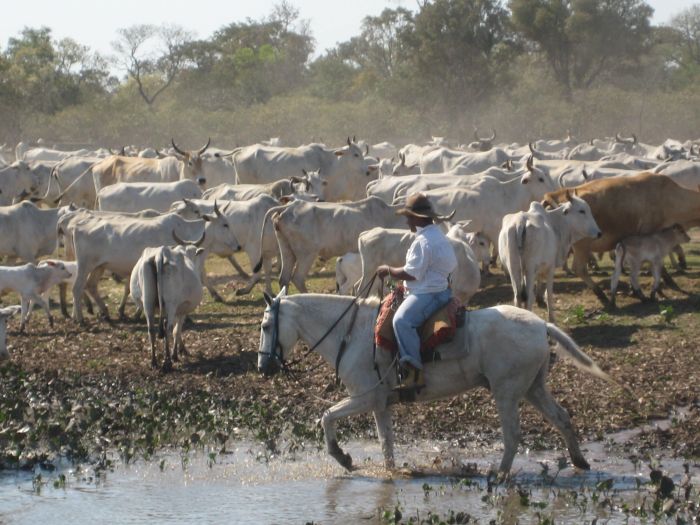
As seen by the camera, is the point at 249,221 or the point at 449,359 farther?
the point at 249,221

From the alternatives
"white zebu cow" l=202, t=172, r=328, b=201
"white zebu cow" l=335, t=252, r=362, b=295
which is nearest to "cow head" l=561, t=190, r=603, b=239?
"white zebu cow" l=335, t=252, r=362, b=295

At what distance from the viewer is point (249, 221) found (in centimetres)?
1872

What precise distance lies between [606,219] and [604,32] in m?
42.1

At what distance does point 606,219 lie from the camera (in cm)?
1684

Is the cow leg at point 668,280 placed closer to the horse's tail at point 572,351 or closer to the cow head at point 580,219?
the cow head at point 580,219

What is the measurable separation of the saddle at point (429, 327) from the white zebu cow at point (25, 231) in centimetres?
1051

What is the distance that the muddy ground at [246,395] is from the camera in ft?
34.7

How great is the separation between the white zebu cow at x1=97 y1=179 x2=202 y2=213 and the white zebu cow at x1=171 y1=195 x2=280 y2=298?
2958 millimetres

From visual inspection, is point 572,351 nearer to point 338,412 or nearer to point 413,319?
point 413,319

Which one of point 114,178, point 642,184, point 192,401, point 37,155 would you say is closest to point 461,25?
point 37,155

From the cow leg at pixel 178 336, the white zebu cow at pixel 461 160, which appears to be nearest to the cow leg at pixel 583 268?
the cow leg at pixel 178 336

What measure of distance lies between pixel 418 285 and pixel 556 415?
4.43ft

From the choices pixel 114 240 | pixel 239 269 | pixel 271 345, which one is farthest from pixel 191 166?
pixel 271 345

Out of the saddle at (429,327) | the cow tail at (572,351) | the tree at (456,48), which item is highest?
the tree at (456,48)
